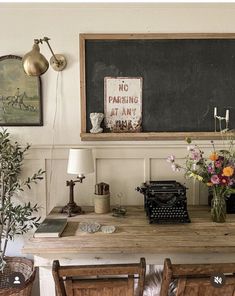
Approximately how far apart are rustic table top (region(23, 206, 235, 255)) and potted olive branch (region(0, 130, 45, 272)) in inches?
17.5

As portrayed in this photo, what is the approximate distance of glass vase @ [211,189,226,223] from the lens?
1.86m

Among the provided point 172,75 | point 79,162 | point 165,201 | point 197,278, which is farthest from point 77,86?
point 197,278

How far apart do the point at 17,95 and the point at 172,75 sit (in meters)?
1.21

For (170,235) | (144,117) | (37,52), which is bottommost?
(170,235)

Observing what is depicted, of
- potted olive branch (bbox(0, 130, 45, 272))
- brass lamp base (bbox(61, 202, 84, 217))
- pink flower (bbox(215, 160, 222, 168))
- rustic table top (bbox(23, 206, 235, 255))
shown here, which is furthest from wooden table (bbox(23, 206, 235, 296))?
potted olive branch (bbox(0, 130, 45, 272))

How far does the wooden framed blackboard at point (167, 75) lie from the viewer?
217cm

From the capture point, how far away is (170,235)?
5.45ft

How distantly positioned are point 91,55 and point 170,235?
1.42 m

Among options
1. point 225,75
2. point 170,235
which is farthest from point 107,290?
point 225,75

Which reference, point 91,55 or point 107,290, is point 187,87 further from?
point 107,290

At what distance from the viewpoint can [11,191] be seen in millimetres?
2125

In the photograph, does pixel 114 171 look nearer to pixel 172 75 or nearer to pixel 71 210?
pixel 71 210

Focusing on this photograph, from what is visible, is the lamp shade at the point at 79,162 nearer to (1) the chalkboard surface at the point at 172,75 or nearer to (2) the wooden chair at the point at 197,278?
(1) the chalkboard surface at the point at 172,75

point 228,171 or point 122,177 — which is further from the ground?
point 228,171
